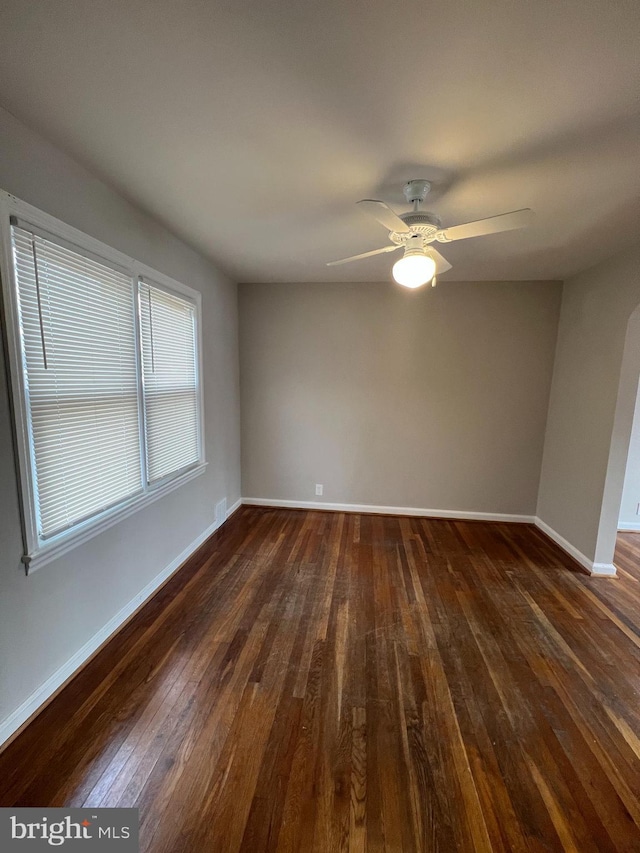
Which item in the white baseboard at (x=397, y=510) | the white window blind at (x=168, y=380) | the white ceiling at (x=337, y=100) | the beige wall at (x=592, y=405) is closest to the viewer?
the white ceiling at (x=337, y=100)

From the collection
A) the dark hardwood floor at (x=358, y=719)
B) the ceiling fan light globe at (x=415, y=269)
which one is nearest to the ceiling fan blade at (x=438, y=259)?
the ceiling fan light globe at (x=415, y=269)

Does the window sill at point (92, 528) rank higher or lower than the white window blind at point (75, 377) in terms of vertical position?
lower

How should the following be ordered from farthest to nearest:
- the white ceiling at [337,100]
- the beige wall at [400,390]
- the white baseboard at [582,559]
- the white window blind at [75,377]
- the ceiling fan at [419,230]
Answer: the beige wall at [400,390] → the white baseboard at [582,559] → the ceiling fan at [419,230] → the white window blind at [75,377] → the white ceiling at [337,100]

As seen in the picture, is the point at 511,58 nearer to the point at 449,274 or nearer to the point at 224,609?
the point at 449,274

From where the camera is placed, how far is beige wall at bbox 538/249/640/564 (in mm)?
2619

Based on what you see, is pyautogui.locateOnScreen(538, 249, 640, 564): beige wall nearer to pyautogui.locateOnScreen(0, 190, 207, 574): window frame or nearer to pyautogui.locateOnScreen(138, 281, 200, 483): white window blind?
pyautogui.locateOnScreen(138, 281, 200, 483): white window blind

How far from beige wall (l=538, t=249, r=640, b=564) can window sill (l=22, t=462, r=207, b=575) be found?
3.34 meters

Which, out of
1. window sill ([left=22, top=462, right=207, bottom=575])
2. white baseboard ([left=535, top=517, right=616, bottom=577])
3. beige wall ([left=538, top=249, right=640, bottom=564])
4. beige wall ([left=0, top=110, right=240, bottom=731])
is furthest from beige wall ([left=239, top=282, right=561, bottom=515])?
window sill ([left=22, top=462, right=207, bottom=575])

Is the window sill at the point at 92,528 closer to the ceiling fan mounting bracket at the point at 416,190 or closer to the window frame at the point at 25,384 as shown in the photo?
the window frame at the point at 25,384

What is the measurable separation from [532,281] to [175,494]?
388 centimetres

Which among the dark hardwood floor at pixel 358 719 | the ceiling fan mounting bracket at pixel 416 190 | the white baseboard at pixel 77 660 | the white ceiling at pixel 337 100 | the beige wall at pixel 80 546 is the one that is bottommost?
the dark hardwood floor at pixel 358 719

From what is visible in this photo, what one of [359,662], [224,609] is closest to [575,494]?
[359,662]

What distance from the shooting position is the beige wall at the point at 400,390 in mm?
3646

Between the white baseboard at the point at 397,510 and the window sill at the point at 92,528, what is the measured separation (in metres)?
1.59
